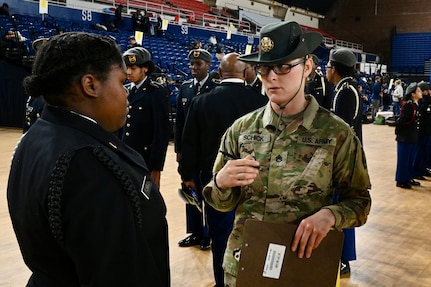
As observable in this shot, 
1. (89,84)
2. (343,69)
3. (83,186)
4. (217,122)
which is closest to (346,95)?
(343,69)

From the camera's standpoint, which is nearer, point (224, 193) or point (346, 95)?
point (224, 193)

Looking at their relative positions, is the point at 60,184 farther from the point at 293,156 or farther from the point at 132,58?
the point at 132,58

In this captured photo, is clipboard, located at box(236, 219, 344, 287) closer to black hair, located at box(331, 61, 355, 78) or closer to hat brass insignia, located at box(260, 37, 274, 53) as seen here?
hat brass insignia, located at box(260, 37, 274, 53)

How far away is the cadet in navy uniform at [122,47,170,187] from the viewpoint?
3189 millimetres

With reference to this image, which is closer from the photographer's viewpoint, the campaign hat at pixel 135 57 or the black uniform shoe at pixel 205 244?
the campaign hat at pixel 135 57

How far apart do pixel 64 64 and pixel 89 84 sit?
0.06m

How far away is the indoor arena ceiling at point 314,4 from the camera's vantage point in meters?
25.0

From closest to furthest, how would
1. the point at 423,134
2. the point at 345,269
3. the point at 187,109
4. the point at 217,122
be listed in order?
the point at 217,122 → the point at 345,269 → the point at 187,109 → the point at 423,134

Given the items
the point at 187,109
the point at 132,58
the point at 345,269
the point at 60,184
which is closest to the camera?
the point at 60,184

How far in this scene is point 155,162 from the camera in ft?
10.6

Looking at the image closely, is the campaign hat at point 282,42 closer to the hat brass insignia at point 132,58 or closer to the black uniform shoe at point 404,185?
the hat brass insignia at point 132,58

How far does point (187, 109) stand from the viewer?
3697 millimetres

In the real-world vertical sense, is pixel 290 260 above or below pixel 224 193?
below

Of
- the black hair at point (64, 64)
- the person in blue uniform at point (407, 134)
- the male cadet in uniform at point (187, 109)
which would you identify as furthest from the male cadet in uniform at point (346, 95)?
the person in blue uniform at point (407, 134)
